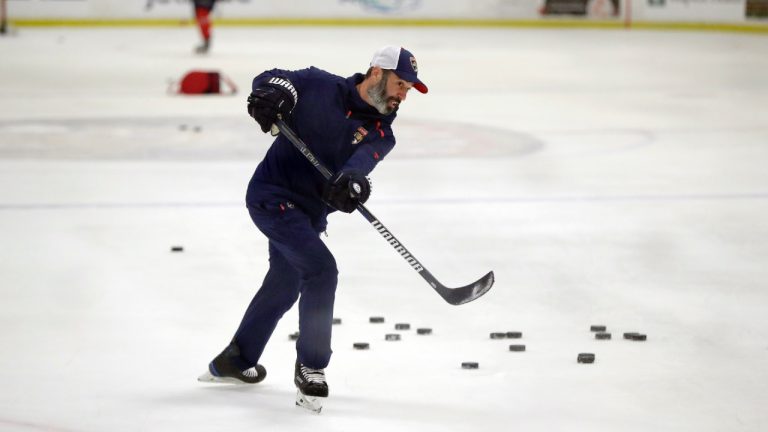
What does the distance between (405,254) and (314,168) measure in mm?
430

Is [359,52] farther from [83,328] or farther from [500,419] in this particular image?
[500,419]

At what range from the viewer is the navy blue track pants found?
441 cm

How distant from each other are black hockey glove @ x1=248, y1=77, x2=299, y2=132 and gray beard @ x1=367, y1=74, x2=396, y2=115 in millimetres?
244

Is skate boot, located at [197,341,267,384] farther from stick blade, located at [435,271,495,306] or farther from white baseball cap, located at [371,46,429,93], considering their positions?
white baseball cap, located at [371,46,429,93]

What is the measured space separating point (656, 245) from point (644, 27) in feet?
55.6

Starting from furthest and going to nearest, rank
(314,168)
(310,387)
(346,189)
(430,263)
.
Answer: (430,263), (314,168), (310,387), (346,189)

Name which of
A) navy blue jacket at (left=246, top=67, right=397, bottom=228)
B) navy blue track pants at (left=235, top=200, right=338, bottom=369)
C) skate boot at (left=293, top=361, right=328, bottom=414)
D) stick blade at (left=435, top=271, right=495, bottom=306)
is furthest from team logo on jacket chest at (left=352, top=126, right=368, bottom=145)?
skate boot at (left=293, top=361, right=328, bottom=414)

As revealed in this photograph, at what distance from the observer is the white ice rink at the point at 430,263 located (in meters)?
4.58

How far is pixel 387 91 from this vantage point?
443 cm

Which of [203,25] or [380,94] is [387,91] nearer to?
[380,94]

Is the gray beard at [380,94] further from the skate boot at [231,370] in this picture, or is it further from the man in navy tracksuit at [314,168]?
the skate boot at [231,370]

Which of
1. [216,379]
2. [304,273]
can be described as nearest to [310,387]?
[304,273]

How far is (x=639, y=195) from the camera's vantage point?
349 inches

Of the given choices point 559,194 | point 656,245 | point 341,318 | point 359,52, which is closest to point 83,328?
point 341,318
